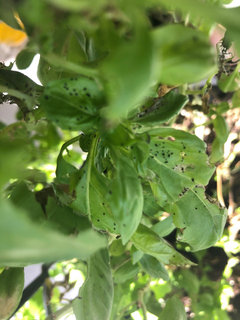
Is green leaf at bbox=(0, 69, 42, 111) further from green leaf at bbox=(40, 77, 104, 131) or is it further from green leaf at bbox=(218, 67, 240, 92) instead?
green leaf at bbox=(218, 67, 240, 92)

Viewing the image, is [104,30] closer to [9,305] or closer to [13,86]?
[13,86]

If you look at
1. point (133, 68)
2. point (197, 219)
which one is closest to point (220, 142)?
point (197, 219)

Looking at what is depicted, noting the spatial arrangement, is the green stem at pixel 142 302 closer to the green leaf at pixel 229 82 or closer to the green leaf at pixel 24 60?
the green leaf at pixel 229 82

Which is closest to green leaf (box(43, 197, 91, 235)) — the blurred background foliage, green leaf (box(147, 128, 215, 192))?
the blurred background foliage

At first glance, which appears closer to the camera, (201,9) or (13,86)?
(201,9)

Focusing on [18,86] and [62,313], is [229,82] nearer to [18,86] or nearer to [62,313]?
[18,86]

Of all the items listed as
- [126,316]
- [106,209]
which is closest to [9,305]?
[106,209]
